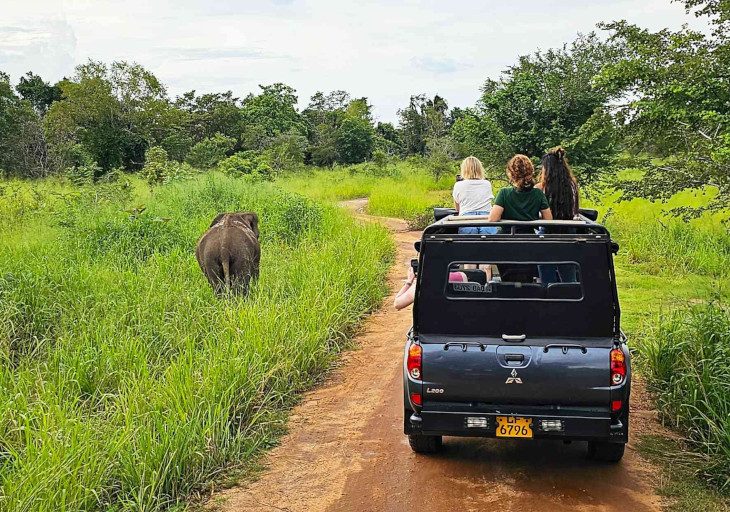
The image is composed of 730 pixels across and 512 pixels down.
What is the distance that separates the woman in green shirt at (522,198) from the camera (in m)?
5.85

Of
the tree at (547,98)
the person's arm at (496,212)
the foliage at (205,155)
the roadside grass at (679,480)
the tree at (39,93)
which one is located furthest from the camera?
the tree at (39,93)

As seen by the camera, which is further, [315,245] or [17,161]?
[17,161]

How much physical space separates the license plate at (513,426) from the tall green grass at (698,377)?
4.13ft

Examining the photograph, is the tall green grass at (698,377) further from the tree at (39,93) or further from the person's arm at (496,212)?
A: the tree at (39,93)

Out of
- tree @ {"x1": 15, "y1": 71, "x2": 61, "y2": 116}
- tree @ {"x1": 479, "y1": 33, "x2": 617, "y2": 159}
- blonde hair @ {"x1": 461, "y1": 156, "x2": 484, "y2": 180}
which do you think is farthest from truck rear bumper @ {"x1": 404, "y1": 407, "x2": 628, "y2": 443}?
tree @ {"x1": 15, "y1": 71, "x2": 61, "y2": 116}

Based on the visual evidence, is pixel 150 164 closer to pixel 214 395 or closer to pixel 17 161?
pixel 17 161

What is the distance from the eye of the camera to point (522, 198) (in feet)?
19.3

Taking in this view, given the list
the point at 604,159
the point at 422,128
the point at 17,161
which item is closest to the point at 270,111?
the point at 422,128

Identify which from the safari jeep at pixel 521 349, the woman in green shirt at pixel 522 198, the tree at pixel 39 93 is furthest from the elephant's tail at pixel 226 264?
the tree at pixel 39 93

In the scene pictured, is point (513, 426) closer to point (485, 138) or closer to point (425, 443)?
point (425, 443)

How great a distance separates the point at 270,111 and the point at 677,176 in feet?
129

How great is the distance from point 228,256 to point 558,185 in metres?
4.26

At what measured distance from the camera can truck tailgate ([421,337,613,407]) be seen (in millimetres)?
4227

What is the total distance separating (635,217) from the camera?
1589 cm
